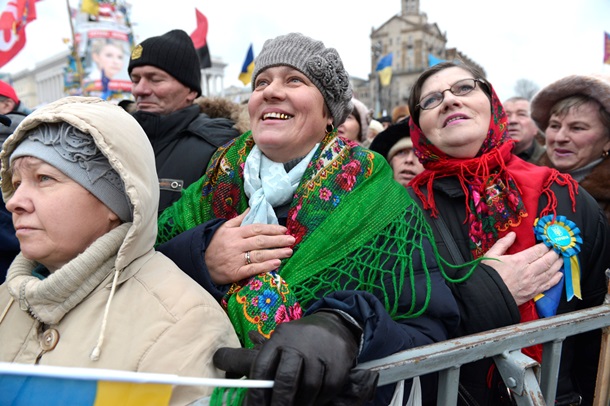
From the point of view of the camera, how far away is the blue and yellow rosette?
6.27ft

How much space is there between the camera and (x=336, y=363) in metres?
1.09

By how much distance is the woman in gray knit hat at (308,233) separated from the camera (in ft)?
4.55

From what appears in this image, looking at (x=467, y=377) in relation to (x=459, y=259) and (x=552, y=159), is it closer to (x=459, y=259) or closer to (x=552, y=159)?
(x=459, y=259)

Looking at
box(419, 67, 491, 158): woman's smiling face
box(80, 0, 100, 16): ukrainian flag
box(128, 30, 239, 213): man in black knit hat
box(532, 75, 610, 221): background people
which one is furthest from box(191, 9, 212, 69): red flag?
box(419, 67, 491, 158): woman's smiling face

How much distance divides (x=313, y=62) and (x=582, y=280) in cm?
152

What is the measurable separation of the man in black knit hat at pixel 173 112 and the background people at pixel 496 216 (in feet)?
4.49

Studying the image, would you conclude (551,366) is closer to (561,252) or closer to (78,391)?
(561,252)

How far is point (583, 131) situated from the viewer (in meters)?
2.49

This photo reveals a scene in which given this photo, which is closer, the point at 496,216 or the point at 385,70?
the point at 496,216

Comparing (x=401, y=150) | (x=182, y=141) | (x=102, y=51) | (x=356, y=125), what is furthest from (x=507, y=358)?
(x=102, y=51)

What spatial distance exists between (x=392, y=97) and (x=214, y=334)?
69.8 metres

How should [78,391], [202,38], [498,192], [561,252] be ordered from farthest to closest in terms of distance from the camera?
[202,38]
[498,192]
[561,252]
[78,391]

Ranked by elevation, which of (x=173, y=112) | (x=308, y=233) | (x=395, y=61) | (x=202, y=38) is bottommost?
(x=395, y=61)

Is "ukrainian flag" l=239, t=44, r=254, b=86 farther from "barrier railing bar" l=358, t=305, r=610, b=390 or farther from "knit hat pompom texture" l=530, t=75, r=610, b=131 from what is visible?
"barrier railing bar" l=358, t=305, r=610, b=390
